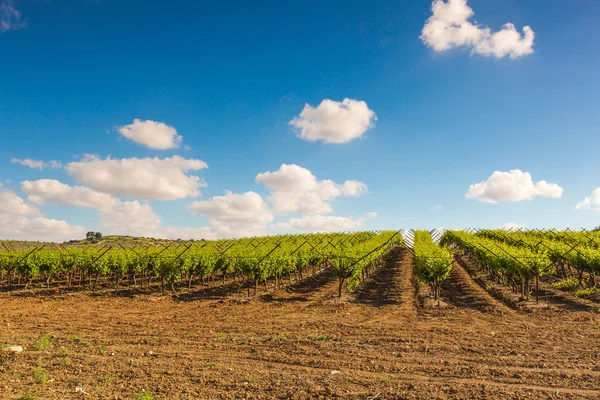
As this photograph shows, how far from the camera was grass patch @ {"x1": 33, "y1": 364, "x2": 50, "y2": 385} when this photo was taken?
902 cm

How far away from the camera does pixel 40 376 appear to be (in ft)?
30.3

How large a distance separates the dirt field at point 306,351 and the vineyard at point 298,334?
0.05 m

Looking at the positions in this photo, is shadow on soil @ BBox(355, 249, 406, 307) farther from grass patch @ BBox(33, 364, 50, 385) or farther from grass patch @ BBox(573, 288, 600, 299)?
grass patch @ BBox(33, 364, 50, 385)

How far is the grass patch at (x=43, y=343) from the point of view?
12.0 m

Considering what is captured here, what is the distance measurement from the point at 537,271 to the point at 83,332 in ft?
68.6

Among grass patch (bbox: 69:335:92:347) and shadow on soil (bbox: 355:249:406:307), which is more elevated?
shadow on soil (bbox: 355:249:406:307)

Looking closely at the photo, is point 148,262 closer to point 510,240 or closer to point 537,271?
point 537,271

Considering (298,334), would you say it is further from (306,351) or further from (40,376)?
(40,376)

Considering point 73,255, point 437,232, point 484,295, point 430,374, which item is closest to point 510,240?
point 484,295

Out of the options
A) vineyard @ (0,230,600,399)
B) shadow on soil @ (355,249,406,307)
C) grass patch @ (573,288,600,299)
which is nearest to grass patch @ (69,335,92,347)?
vineyard @ (0,230,600,399)

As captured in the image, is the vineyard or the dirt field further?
the vineyard

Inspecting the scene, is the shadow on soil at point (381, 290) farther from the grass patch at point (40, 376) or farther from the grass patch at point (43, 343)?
the grass patch at point (40, 376)

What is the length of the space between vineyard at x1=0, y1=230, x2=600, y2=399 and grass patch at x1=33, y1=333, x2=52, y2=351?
0.24 ft

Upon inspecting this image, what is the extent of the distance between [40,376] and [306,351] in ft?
21.8
